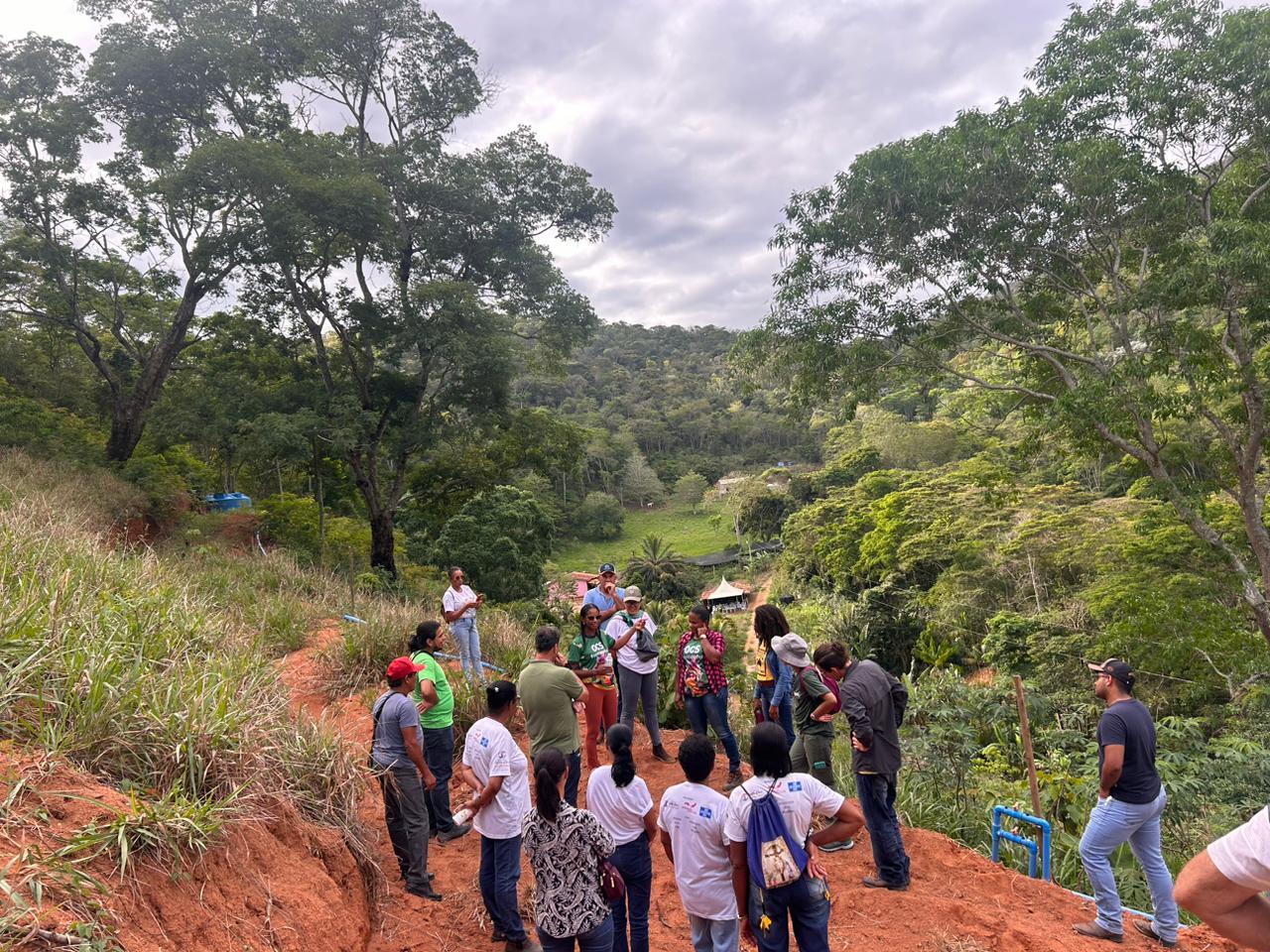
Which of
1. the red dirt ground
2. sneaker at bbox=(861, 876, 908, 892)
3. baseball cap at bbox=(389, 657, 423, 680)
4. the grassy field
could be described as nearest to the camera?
the red dirt ground

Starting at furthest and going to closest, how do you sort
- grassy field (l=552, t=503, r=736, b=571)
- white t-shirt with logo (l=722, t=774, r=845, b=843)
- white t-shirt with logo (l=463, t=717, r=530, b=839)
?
1. grassy field (l=552, t=503, r=736, b=571)
2. white t-shirt with logo (l=463, t=717, r=530, b=839)
3. white t-shirt with logo (l=722, t=774, r=845, b=843)

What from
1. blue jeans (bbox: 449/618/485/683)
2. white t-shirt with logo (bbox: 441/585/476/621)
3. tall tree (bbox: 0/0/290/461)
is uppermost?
tall tree (bbox: 0/0/290/461)

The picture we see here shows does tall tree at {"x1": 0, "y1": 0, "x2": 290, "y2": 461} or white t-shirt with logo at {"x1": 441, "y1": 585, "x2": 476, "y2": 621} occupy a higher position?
tall tree at {"x1": 0, "y1": 0, "x2": 290, "y2": 461}

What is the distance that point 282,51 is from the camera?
15.1 meters

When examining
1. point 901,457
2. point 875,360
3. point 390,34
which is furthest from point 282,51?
point 901,457

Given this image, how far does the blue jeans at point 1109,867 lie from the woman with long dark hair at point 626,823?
8.16 ft

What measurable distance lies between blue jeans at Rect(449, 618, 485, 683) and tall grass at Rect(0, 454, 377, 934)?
211cm

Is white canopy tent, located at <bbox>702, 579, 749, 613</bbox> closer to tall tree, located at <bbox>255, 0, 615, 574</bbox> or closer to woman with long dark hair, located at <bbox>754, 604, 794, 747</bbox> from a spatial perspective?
tall tree, located at <bbox>255, 0, 615, 574</bbox>

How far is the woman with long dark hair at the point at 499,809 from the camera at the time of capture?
3.50 metres

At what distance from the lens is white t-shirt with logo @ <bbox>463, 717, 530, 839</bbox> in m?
3.50

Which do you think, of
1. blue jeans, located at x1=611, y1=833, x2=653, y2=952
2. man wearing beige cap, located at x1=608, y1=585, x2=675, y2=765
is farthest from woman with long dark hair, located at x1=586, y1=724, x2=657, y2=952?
man wearing beige cap, located at x1=608, y1=585, x2=675, y2=765

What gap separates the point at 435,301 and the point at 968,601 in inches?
606

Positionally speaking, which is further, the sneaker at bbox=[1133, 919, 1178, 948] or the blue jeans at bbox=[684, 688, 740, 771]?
the blue jeans at bbox=[684, 688, 740, 771]

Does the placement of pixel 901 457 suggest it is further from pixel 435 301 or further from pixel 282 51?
pixel 282 51
